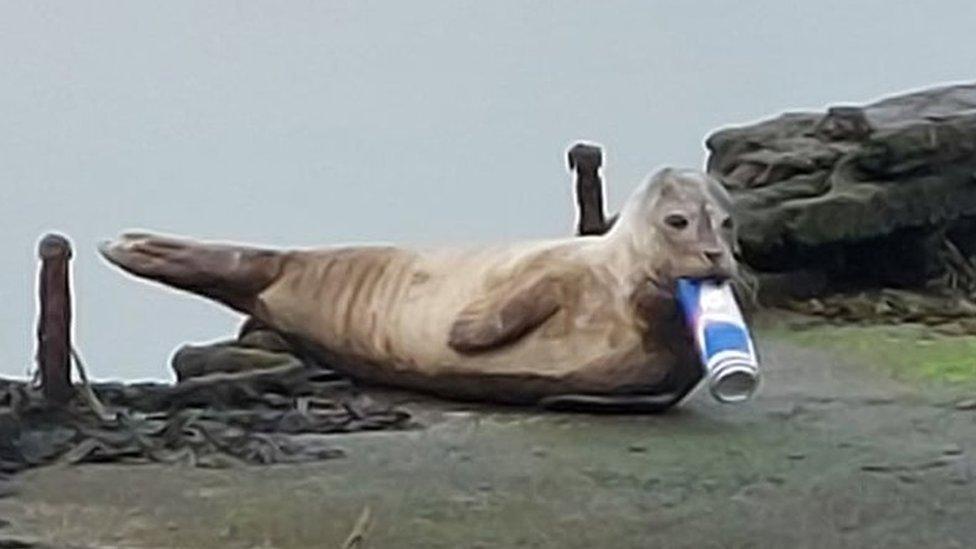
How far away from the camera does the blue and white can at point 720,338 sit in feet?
4.99

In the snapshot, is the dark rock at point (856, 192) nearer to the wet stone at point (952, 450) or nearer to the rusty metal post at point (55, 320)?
the wet stone at point (952, 450)

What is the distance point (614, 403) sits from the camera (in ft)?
5.48

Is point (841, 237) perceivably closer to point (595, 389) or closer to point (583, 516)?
point (595, 389)

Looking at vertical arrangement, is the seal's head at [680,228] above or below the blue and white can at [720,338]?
above

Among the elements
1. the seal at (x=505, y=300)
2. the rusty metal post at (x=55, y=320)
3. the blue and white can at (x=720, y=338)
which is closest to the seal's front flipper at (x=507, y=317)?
the seal at (x=505, y=300)

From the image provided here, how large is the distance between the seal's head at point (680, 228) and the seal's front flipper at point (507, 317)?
7 cm

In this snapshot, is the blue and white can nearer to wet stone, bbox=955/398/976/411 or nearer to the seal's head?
the seal's head

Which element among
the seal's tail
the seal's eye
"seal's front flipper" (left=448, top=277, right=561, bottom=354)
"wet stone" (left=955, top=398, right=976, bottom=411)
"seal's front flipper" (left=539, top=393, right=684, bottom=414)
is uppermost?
the seal's eye

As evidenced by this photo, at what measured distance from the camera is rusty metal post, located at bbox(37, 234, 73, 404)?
154cm

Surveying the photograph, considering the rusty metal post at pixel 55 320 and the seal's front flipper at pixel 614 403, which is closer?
the rusty metal post at pixel 55 320

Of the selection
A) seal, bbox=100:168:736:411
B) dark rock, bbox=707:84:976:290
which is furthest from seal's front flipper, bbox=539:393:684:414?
dark rock, bbox=707:84:976:290

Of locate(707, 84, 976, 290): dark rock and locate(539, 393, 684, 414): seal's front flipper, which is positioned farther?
locate(707, 84, 976, 290): dark rock

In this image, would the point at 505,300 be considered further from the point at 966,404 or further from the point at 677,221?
the point at 966,404

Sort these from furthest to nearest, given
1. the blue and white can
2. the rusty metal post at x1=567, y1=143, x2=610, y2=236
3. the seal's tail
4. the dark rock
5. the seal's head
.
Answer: the dark rock → the rusty metal post at x1=567, y1=143, x2=610, y2=236 → the seal's tail → the seal's head → the blue and white can
